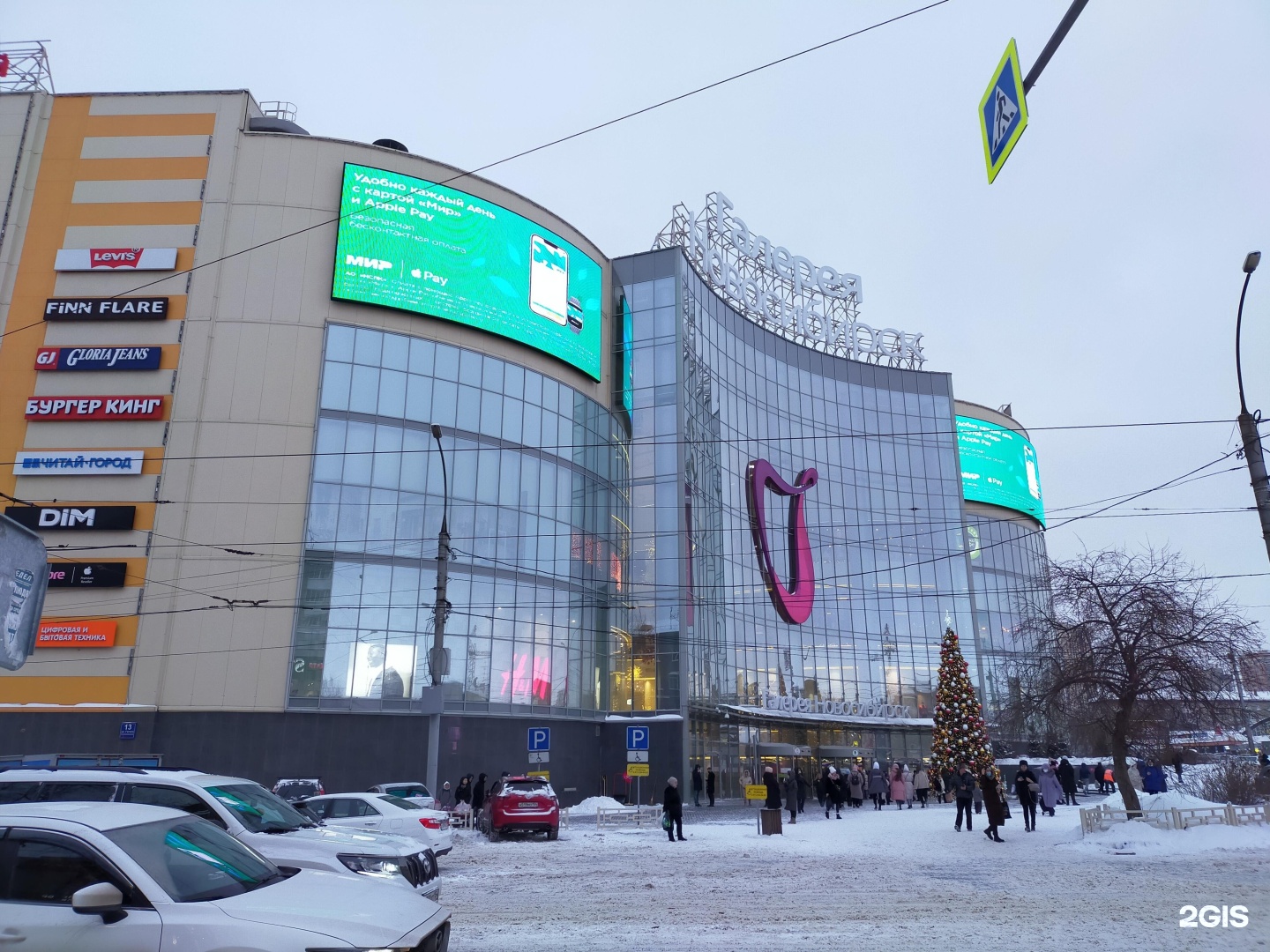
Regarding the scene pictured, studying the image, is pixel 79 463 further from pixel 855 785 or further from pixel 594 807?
pixel 855 785

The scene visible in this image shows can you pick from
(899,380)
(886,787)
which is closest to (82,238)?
(886,787)

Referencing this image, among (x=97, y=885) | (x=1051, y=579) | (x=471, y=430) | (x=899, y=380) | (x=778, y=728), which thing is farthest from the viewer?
(x=899, y=380)

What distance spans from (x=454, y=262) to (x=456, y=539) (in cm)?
1212

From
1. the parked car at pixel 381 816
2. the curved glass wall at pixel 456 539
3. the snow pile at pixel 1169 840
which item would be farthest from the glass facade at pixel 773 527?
the parked car at pixel 381 816

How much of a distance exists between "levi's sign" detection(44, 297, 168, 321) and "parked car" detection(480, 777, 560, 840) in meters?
24.9

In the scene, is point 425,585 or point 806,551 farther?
point 806,551

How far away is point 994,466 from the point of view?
75.5 meters

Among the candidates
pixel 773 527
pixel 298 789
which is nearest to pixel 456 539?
pixel 298 789

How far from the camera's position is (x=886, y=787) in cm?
3969

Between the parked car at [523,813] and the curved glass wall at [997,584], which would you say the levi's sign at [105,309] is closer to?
the parked car at [523,813]

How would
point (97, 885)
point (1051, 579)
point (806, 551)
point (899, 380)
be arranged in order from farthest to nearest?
point (899, 380)
point (806, 551)
point (1051, 579)
point (97, 885)

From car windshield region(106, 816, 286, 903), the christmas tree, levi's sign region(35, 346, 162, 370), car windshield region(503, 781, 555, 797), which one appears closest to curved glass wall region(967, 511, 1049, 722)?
the christmas tree

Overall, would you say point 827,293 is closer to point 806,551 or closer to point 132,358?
point 806,551

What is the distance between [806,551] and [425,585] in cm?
2694
